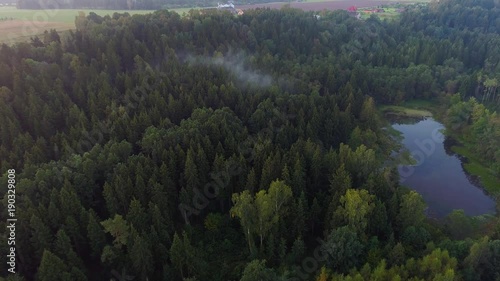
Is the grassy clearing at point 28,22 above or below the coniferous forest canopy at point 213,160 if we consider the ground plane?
above

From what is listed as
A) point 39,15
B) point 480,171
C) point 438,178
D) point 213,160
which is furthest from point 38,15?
point 480,171

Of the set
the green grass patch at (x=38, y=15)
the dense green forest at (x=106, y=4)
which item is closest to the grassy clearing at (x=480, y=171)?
the green grass patch at (x=38, y=15)

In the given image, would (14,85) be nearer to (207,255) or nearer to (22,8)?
(207,255)

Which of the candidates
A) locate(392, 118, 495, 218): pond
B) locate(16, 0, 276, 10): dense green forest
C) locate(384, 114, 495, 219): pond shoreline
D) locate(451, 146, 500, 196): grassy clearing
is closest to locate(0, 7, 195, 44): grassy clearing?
locate(16, 0, 276, 10): dense green forest

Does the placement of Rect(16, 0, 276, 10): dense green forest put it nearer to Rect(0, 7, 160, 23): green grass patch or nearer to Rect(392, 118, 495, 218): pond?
Rect(0, 7, 160, 23): green grass patch

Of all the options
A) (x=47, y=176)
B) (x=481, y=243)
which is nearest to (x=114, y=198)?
(x=47, y=176)

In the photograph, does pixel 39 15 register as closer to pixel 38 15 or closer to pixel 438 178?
pixel 38 15

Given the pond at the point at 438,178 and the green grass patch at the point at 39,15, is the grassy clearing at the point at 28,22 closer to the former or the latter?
the green grass patch at the point at 39,15
